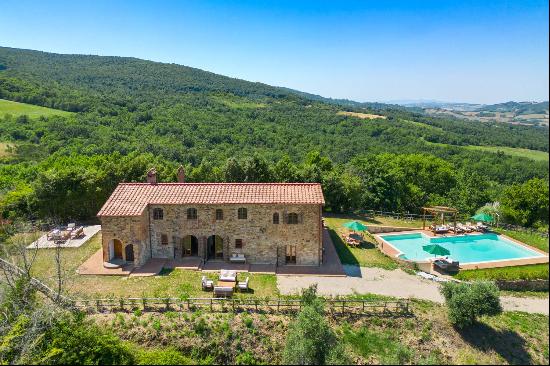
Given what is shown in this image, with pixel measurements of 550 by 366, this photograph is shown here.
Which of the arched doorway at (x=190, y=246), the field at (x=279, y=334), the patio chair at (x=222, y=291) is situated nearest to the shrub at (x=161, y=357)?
the field at (x=279, y=334)

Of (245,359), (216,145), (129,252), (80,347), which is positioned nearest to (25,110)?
(216,145)

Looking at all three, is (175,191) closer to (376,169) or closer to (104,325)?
(104,325)

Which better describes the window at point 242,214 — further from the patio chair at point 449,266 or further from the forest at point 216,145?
the forest at point 216,145

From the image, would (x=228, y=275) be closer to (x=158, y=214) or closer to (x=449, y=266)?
(x=158, y=214)

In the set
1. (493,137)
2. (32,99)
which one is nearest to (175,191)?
(32,99)

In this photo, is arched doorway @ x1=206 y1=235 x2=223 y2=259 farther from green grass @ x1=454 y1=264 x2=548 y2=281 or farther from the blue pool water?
green grass @ x1=454 y1=264 x2=548 y2=281

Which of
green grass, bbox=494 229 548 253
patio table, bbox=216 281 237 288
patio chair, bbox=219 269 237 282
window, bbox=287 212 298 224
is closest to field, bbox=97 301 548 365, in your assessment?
patio table, bbox=216 281 237 288
